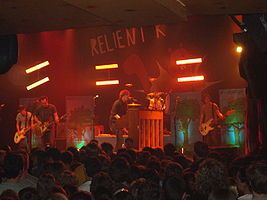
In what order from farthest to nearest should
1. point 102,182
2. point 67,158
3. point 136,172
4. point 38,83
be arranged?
point 38,83
point 67,158
point 136,172
point 102,182

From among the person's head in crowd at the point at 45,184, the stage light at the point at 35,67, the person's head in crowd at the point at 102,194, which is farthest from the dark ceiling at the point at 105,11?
the stage light at the point at 35,67

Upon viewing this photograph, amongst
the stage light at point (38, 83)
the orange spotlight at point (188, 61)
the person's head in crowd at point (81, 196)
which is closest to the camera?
the person's head in crowd at point (81, 196)

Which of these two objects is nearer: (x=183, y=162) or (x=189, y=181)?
(x=189, y=181)

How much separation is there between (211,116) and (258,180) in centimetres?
1178

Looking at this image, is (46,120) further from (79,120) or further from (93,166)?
(93,166)

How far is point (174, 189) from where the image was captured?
458 centimetres

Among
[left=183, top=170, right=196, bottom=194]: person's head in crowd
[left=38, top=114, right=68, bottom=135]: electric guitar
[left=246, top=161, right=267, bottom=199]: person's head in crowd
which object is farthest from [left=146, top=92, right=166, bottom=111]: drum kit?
[left=246, top=161, right=267, bottom=199]: person's head in crowd

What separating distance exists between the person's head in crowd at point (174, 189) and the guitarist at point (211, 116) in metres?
11.3

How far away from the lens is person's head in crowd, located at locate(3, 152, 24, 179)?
5.30 metres

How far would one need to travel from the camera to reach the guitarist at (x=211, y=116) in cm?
1576

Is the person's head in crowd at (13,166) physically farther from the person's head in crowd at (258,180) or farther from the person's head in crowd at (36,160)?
the person's head in crowd at (258,180)

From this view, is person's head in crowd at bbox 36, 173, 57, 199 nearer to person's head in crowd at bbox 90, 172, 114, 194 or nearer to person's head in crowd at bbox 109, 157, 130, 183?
person's head in crowd at bbox 90, 172, 114, 194

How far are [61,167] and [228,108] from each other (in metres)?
11.0

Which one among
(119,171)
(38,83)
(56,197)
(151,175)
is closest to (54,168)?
(119,171)
